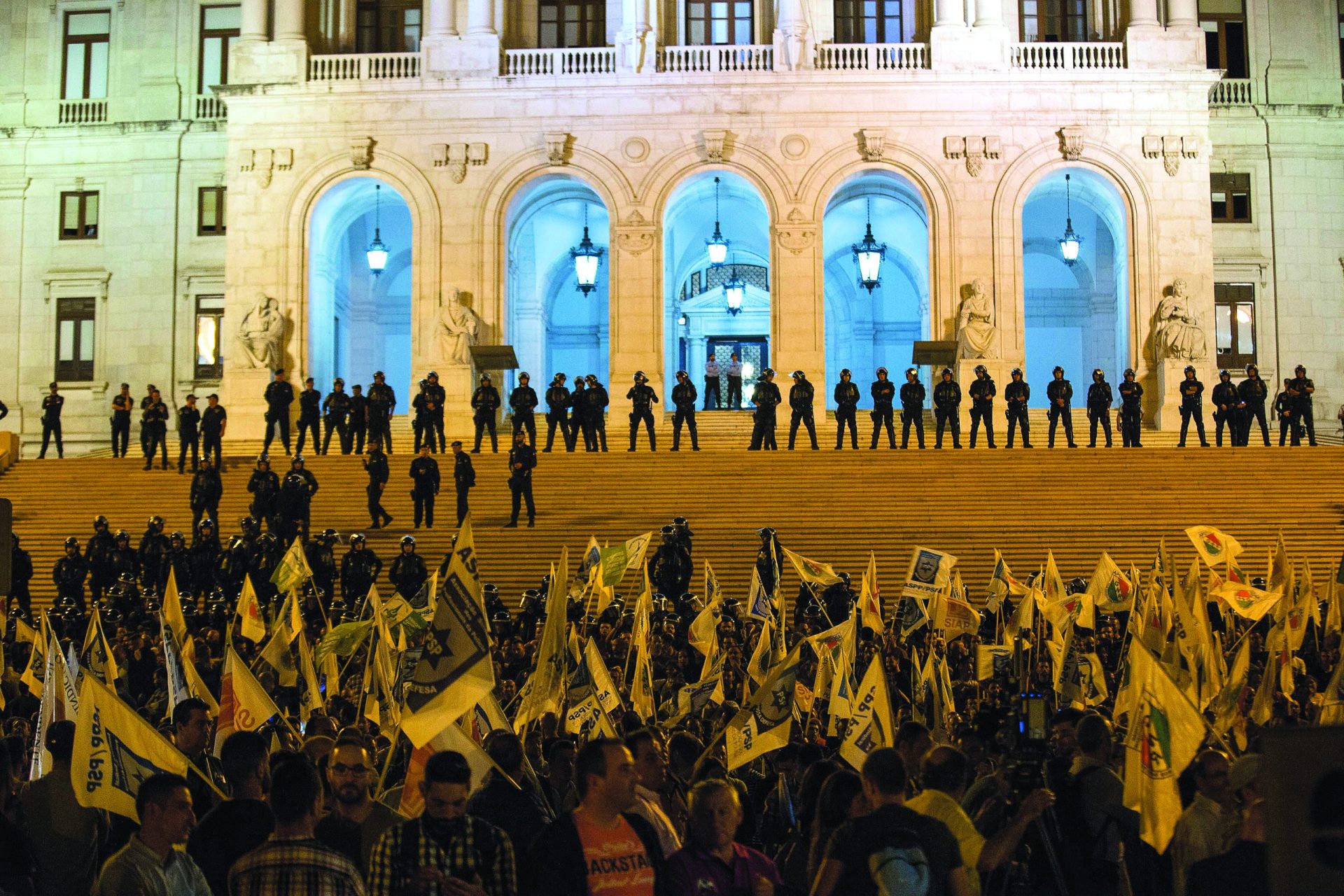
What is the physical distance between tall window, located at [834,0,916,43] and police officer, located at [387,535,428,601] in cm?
2087

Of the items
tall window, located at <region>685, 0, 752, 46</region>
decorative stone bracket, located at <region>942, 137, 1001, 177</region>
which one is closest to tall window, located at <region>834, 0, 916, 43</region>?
tall window, located at <region>685, 0, 752, 46</region>

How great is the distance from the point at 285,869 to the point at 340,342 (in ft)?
122

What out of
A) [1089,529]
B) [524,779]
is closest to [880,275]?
[1089,529]

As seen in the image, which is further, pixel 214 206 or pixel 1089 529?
pixel 214 206

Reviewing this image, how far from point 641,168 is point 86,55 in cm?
1493

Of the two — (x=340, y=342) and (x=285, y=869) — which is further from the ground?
(x=340, y=342)

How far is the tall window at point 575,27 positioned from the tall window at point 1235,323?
15331mm

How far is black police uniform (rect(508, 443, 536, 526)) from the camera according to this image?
954 inches

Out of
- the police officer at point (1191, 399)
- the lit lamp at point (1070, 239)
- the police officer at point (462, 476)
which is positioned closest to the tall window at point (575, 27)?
the lit lamp at point (1070, 239)

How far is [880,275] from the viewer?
44.5m

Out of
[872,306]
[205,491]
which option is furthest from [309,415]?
[872,306]

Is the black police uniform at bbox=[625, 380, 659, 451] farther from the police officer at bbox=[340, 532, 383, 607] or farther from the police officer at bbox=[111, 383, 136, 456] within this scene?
the police officer at bbox=[111, 383, 136, 456]

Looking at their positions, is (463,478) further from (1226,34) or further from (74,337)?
(1226,34)

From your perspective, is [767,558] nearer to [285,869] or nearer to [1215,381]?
[285,869]
